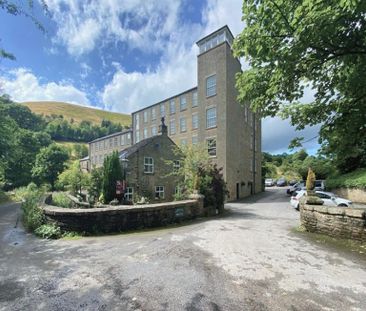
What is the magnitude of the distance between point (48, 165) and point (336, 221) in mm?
43699

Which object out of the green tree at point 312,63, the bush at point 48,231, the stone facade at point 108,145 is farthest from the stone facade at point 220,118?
the green tree at point 312,63

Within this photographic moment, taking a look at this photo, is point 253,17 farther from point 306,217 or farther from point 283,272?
point 306,217

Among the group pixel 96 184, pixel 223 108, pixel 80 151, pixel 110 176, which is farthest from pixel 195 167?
pixel 80 151

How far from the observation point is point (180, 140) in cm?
3438

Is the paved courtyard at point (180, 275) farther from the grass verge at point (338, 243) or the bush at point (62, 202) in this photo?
the bush at point (62, 202)

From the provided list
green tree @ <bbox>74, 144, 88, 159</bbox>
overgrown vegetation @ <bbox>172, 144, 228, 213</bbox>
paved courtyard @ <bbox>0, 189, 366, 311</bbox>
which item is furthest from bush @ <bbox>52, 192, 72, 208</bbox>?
green tree @ <bbox>74, 144, 88, 159</bbox>

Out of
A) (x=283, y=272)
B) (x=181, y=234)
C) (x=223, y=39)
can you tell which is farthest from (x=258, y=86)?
(x=223, y=39)

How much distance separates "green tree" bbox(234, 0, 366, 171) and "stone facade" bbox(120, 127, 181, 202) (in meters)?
13.2

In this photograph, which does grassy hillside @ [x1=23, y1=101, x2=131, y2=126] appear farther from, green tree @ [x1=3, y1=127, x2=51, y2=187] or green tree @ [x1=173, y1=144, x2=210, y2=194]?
green tree @ [x1=173, y1=144, x2=210, y2=194]

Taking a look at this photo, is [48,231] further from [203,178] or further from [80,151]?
[80,151]

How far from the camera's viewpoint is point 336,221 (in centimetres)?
827

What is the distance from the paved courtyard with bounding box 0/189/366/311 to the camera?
147 inches

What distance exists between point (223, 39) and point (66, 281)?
2947 cm

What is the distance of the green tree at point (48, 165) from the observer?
4000 centimetres
